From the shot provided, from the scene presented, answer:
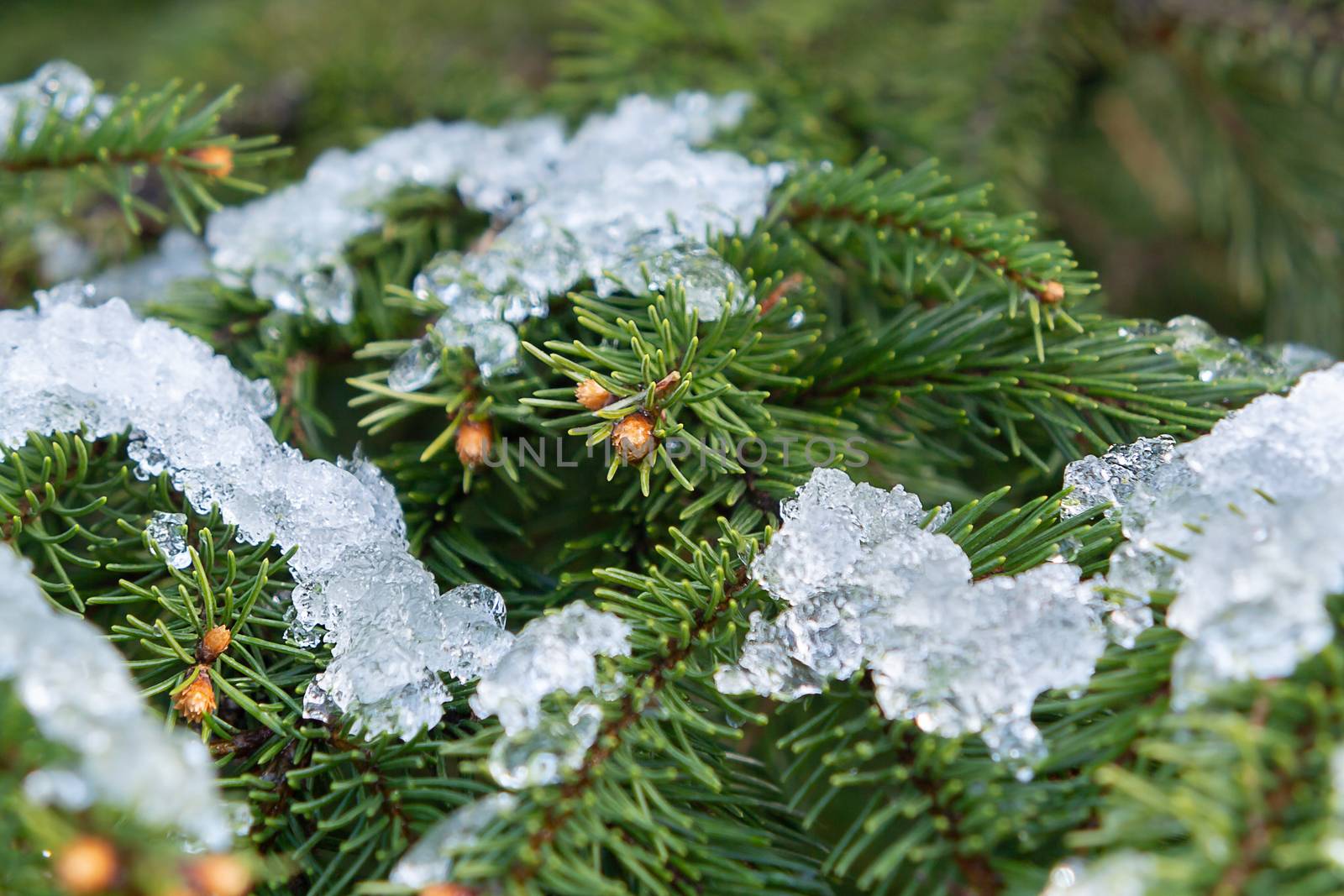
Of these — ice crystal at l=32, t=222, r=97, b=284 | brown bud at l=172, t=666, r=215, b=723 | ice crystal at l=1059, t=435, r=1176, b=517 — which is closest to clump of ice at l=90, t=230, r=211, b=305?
ice crystal at l=32, t=222, r=97, b=284

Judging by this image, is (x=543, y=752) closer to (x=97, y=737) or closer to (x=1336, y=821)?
(x=97, y=737)

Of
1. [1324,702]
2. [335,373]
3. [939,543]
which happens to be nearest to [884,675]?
[939,543]

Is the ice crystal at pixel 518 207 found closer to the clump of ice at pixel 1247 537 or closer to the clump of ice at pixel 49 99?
the clump of ice at pixel 49 99

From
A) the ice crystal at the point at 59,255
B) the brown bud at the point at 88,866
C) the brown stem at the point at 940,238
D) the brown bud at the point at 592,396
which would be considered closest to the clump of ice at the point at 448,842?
the brown bud at the point at 88,866

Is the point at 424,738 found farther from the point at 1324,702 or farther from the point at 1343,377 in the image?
the point at 1343,377

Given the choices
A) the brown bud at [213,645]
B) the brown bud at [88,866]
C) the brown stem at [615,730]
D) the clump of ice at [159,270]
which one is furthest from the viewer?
the clump of ice at [159,270]
